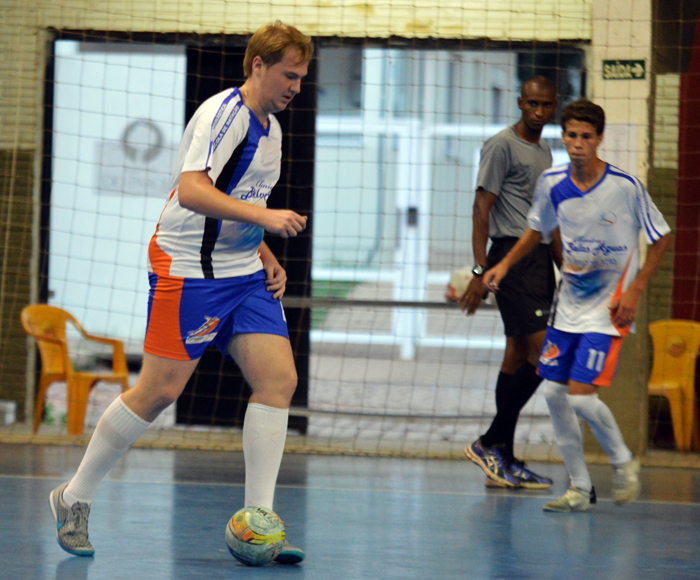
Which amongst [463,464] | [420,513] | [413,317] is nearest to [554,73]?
[463,464]

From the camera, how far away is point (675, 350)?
6.29m

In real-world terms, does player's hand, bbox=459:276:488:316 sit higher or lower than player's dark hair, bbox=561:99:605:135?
lower

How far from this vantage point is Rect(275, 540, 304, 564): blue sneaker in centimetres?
297

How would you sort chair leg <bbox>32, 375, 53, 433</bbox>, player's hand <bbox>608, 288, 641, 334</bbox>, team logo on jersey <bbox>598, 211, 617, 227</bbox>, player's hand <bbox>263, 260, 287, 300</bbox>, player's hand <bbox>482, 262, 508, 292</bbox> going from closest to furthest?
player's hand <bbox>263, 260, 287, 300</bbox> < player's hand <bbox>608, 288, 641, 334</bbox> < team logo on jersey <bbox>598, 211, 617, 227</bbox> < player's hand <bbox>482, 262, 508, 292</bbox> < chair leg <bbox>32, 375, 53, 433</bbox>

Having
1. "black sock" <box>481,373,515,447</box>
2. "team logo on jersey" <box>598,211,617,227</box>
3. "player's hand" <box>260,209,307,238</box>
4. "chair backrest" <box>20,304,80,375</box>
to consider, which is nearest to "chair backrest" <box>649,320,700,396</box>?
"black sock" <box>481,373,515,447</box>

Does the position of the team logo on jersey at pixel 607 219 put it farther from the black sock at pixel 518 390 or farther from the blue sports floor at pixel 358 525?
the blue sports floor at pixel 358 525

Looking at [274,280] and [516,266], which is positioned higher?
[516,266]

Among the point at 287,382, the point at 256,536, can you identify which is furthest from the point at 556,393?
the point at 256,536

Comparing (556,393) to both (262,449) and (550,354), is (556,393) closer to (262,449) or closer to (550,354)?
(550,354)

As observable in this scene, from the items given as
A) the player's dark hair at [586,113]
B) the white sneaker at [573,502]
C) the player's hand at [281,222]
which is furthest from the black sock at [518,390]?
the player's hand at [281,222]

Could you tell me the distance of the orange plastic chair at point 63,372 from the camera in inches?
241

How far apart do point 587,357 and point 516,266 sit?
78cm

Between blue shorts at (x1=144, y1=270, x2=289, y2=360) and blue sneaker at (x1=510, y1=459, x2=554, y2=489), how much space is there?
6.85 feet

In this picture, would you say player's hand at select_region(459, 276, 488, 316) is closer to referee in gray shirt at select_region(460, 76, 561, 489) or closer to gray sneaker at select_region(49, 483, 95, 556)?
referee in gray shirt at select_region(460, 76, 561, 489)
